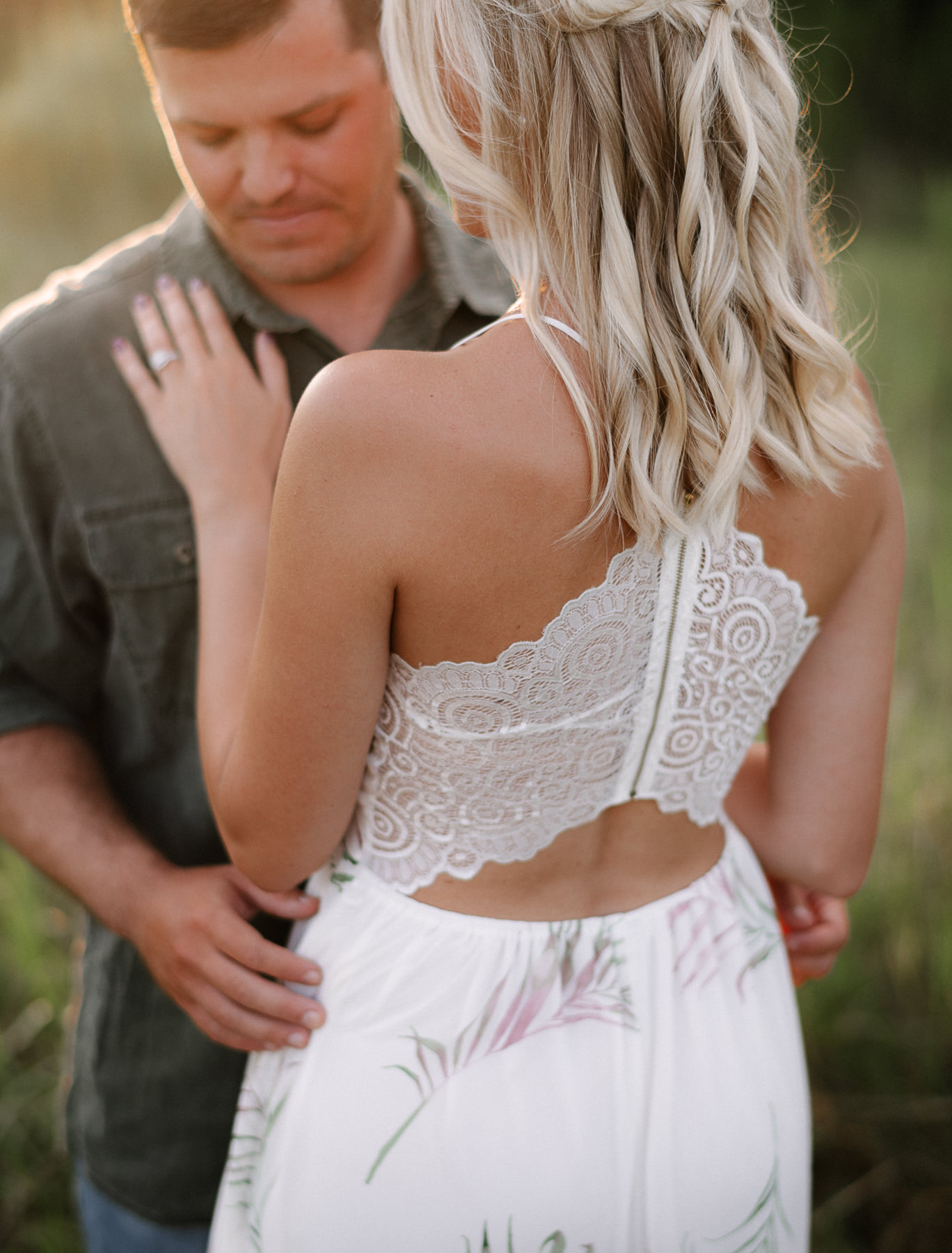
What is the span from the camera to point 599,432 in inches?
33.7

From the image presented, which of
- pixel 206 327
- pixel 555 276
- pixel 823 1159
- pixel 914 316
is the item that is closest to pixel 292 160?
pixel 206 327

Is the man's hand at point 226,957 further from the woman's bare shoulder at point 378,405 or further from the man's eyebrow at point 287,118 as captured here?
the man's eyebrow at point 287,118

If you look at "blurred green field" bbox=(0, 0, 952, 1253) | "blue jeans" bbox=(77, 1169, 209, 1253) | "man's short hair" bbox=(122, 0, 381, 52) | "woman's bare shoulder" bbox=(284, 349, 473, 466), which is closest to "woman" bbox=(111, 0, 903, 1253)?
"woman's bare shoulder" bbox=(284, 349, 473, 466)

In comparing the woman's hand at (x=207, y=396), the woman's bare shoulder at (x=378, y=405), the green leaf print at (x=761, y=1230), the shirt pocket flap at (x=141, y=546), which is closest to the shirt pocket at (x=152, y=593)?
the shirt pocket flap at (x=141, y=546)

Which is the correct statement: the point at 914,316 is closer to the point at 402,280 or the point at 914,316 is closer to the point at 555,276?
the point at 402,280

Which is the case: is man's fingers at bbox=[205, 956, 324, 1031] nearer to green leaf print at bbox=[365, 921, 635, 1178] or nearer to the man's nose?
green leaf print at bbox=[365, 921, 635, 1178]

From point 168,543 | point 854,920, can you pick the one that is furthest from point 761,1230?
point 854,920

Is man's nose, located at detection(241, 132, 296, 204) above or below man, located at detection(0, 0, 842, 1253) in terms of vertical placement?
above

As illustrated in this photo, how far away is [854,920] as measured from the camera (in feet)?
8.37

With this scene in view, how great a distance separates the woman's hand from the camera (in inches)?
47.4

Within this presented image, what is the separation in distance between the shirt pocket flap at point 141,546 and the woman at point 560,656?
0.48 feet

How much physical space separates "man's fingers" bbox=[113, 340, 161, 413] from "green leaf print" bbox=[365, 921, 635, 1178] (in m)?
0.80

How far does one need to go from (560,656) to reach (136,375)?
2.30ft

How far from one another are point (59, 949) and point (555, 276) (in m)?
2.18
